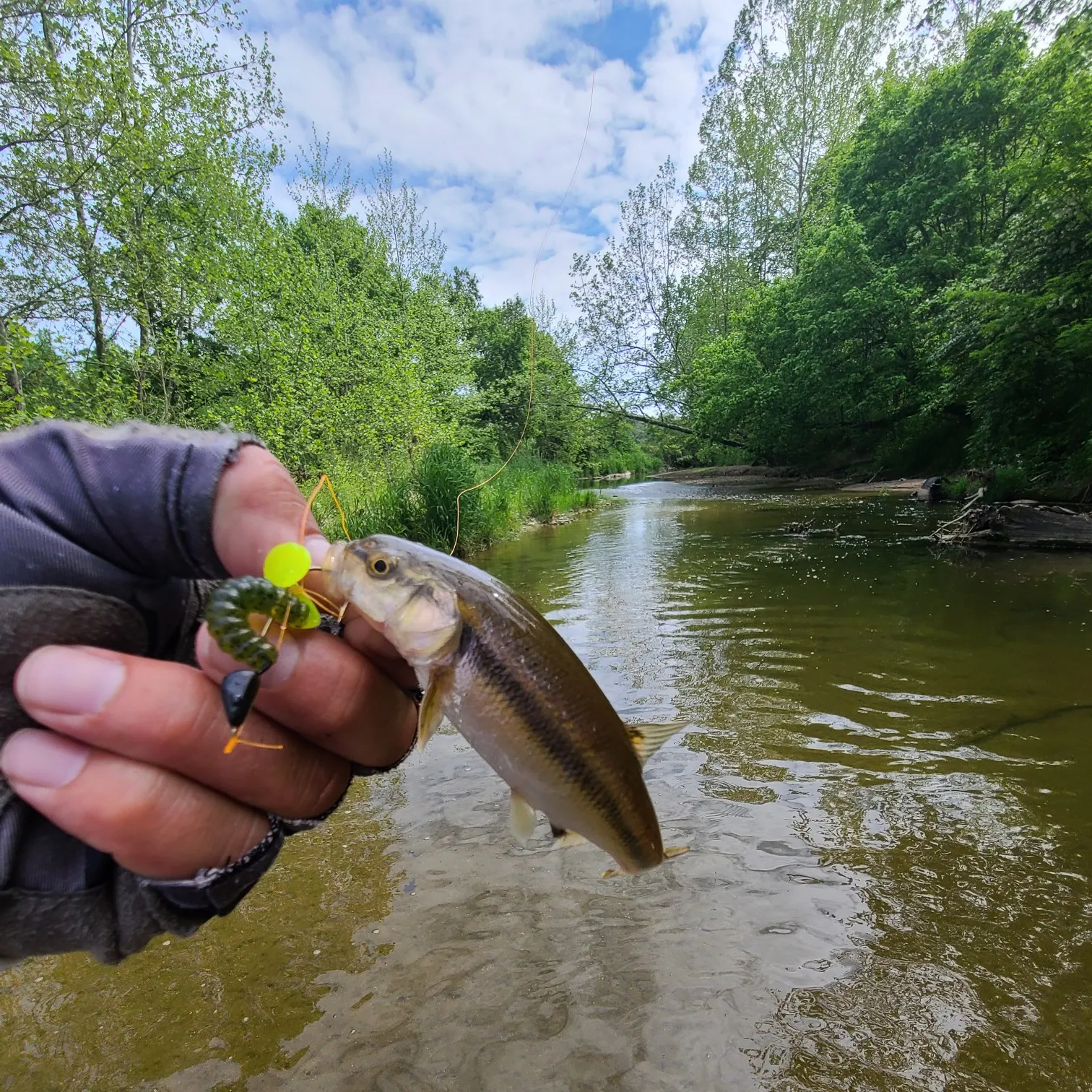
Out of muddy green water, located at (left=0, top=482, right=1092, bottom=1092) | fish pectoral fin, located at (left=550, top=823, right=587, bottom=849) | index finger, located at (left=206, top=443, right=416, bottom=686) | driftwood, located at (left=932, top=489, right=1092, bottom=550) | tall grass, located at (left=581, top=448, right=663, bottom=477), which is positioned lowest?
muddy green water, located at (left=0, top=482, right=1092, bottom=1092)

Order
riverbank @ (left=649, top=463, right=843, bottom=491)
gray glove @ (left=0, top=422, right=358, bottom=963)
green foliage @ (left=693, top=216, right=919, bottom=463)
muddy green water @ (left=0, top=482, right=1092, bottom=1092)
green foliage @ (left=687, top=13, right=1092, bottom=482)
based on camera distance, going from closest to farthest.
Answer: gray glove @ (left=0, top=422, right=358, bottom=963) < muddy green water @ (left=0, top=482, right=1092, bottom=1092) < green foliage @ (left=687, top=13, right=1092, bottom=482) < green foliage @ (left=693, top=216, right=919, bottom=463) < riverbank @ (left=649, top=463, right=843, bottom=491)

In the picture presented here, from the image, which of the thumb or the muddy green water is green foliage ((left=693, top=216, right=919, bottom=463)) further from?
the thumb

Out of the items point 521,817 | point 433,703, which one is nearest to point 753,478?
point 521,817

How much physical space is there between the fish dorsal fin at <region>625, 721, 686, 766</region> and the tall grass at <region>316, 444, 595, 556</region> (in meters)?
9.17

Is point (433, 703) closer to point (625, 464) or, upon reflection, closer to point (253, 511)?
point (253, 511)

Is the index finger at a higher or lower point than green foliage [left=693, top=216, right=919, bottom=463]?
lower

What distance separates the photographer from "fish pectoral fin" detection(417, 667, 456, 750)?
1.58 metres

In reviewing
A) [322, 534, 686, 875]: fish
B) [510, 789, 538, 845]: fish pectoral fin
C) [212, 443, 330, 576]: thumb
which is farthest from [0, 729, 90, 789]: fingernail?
[510, 789, 538, 845]: fish pectoral fin

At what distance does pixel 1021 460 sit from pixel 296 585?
1795cm

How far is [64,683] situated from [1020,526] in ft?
48.8

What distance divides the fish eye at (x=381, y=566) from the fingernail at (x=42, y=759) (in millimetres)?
664

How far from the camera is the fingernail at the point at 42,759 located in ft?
3.80

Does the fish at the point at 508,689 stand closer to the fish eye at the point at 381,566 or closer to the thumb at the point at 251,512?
the fish eye at the point at 381,566

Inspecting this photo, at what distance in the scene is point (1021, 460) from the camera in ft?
48.3
